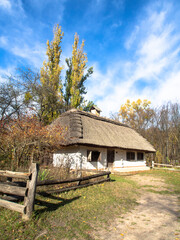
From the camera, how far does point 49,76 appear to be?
20844 millimetres

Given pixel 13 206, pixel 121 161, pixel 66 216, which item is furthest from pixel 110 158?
pixel 13 206

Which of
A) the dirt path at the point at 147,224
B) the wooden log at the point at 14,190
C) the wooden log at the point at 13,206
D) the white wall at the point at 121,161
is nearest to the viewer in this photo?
the dirt path at the point at 147,224

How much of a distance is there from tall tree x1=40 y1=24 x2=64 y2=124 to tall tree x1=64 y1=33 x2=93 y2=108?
170 centimetres

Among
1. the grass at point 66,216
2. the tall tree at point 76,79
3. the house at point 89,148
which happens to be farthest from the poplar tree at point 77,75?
the grass at point 66,216

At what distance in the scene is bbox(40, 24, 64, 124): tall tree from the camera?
19172 mm

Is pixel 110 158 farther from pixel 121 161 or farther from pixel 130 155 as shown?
pixel 130 155

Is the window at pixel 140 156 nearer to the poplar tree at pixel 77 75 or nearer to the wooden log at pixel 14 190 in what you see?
the poplar tree at pixel 77 75

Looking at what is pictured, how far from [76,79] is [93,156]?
12776 millimetres

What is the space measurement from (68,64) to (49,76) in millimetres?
5317

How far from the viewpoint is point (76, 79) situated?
74.6 feet

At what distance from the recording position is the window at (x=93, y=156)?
13609 mm

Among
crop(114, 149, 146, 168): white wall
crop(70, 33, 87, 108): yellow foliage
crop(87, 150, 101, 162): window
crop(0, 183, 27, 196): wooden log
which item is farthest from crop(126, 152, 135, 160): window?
crop(0, 183, 27, 196): wooden log

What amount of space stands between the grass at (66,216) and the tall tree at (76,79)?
17.1 meters

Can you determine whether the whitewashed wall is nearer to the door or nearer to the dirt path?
the door
